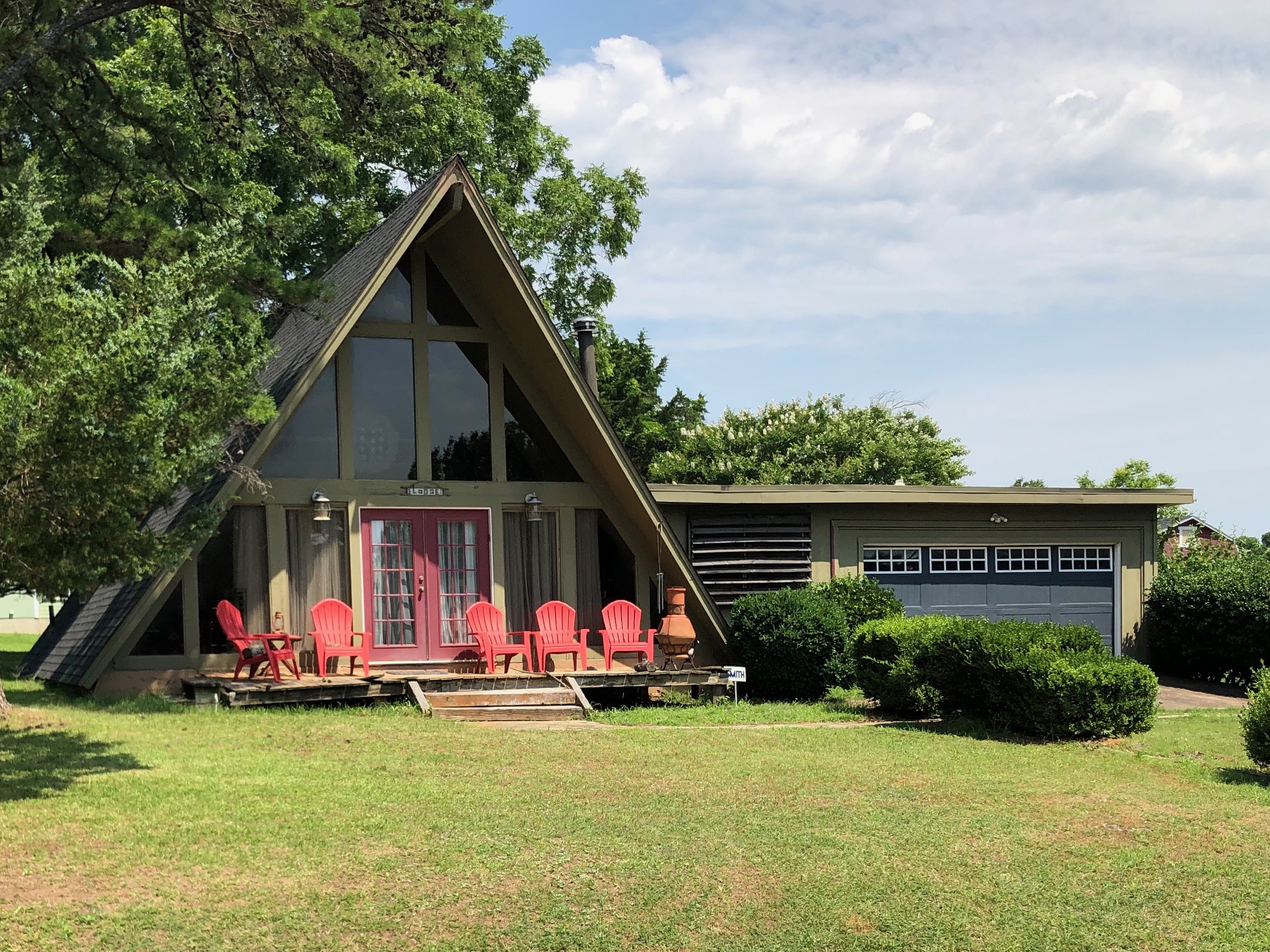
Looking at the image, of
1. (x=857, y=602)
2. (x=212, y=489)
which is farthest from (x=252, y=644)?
(x=857, y=602)

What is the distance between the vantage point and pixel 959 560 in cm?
1723

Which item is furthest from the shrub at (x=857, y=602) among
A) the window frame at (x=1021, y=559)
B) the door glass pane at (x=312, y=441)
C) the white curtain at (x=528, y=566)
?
the door glass pane at (x=312, y=441)

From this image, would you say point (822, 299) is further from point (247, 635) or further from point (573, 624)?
point (247, 635)

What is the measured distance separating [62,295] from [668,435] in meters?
26.8

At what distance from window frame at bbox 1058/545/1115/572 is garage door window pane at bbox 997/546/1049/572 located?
0.72ft

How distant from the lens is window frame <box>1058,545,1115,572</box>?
17750 mm

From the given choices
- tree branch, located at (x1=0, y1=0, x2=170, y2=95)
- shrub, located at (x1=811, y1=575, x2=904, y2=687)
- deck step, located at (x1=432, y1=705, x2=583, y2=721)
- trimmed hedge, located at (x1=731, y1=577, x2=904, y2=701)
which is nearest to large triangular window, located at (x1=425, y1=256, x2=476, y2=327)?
tree branch, located at (x1=0, y1=0, x2=170, y2=95)

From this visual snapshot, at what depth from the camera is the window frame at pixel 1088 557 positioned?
17750 mm

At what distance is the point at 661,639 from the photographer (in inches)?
541

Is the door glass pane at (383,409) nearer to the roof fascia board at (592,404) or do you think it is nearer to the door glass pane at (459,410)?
the door glass pane at (459,410)

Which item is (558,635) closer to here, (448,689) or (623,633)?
(623,633)

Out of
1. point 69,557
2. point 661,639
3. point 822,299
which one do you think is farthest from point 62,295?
point 822,299

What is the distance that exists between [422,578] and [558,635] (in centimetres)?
163

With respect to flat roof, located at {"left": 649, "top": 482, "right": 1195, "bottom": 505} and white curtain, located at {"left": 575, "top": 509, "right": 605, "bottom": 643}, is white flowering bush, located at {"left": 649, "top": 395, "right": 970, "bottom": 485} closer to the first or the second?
flat roof, located at {"left": 649, "top": 482, "right": 1195, "bottom": 505}
